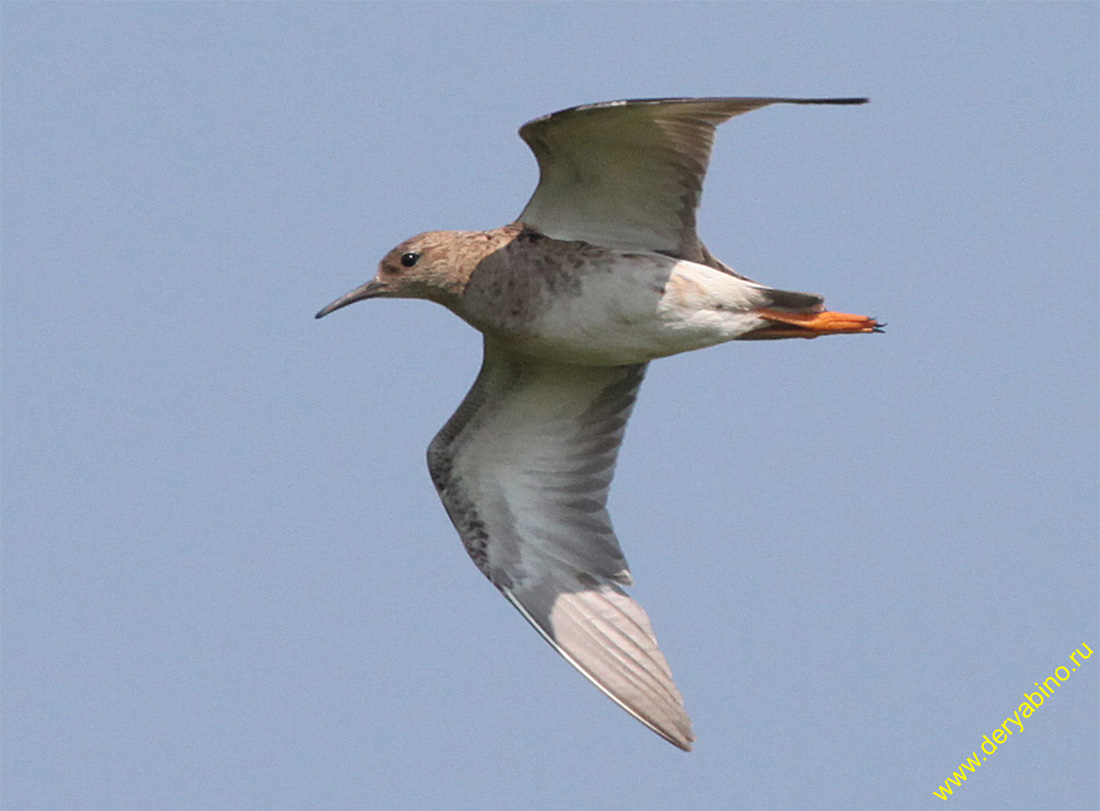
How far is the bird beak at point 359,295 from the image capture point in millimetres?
8953

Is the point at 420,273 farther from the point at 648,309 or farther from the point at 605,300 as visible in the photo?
the point at 648,309

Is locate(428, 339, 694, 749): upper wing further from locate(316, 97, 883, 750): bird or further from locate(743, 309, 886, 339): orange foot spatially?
locate(743, 309, 886, 339): orange foot

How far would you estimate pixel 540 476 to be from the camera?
31.3ft

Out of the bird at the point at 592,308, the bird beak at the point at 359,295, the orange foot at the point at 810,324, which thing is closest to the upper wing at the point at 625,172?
the bird at the point at 592,308

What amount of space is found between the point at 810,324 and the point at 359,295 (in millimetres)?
A: 2254

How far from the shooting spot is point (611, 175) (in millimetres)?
8477

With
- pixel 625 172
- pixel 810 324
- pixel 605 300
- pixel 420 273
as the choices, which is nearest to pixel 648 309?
pixel 605 300

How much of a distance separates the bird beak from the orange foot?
1.85 metres

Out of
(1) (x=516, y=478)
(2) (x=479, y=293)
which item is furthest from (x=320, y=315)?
(1) (x=516, y=478)

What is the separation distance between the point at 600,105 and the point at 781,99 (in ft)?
2.71

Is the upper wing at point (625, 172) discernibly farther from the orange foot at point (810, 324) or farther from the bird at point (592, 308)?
the orange foot at point (810, 324)

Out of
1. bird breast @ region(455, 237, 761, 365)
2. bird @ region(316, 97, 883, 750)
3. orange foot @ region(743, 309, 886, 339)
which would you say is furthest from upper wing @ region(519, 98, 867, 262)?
orange foot @ region(743, 309, 886, 339)

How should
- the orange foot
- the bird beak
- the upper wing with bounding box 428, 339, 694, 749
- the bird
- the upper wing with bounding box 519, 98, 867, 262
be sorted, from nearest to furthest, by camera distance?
1. the upper wing with bounding box 519, 98, 867, 262
2. the bird
3. the orange foot
4. the bird beak
5. the upper wing with bounding box 428, 339, 694, 749

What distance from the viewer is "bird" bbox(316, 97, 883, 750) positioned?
8398 millimetres
